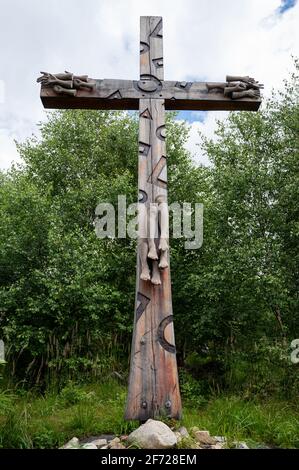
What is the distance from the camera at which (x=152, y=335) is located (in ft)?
12.3

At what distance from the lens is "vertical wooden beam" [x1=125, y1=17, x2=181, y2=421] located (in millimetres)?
3562

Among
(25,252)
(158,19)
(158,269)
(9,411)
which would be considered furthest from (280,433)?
(25,252)

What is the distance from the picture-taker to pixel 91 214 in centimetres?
1004

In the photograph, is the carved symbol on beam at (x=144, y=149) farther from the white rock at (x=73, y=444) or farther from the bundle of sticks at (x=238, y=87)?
the white rock at (x=73, y=444)

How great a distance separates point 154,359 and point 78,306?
3986 millimetres

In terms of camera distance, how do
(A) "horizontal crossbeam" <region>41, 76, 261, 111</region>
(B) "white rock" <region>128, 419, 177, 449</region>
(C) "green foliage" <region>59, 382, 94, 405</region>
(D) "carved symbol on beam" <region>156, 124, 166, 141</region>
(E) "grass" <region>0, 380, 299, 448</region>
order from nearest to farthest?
(B) "white rock" <region>128, 419, 177, 449</region>
(E) "grass" <region>0, 380, 299, 448</region>
(D) "carved symbol on beam" <region>156, 124, 166, 141</region>
(A) "horizontal crossbeam" <region>41, 76, 261, 111</region>
(C) "green foliage" <region>59, 382, 94, 405</region>

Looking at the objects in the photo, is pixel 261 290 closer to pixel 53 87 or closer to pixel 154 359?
pixel 154 359

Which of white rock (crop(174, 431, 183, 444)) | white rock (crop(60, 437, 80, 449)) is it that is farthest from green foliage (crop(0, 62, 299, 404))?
white rock (crop(174, 431, 183, 444))

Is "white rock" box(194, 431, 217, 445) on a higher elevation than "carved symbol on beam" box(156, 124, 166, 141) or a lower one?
lower

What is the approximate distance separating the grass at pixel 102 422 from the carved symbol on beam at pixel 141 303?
3.18 ft

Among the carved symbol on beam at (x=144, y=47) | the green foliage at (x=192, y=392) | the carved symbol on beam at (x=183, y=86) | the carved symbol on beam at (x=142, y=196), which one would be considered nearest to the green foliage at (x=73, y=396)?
the green foliage at (x=192, y=392)

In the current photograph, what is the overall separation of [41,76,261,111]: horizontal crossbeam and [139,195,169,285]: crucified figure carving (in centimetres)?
132

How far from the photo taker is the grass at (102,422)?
3406 millimetres

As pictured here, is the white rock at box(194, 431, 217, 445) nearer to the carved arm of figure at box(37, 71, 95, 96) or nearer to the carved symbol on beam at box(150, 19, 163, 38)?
the carved arm of figure at box(37, 71, 95, 96)
